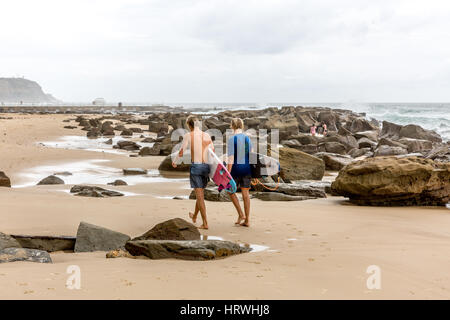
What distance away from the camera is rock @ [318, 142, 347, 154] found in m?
21.8

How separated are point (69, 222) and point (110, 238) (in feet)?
4.47

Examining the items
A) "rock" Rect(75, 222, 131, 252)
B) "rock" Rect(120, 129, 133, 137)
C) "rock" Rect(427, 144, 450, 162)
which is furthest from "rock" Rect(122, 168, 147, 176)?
"rock" Rect(120, 129, 133, 137)

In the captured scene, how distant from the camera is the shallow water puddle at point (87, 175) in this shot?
12820 millimetres

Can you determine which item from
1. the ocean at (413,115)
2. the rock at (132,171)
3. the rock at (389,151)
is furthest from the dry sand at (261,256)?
the ocean at (413,115)

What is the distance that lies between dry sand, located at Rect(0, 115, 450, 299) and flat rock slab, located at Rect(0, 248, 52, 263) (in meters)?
0.17

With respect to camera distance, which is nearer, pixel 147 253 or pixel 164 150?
pixel 147 253

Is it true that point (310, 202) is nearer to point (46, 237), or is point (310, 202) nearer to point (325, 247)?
point (325, 247)

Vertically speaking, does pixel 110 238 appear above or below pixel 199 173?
below

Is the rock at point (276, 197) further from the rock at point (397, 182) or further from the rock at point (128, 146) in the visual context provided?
the rock at point (128, 146)

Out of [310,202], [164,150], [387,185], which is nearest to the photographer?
[387,185]

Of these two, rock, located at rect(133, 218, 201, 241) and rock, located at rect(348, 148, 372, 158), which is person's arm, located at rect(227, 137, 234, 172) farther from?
rock, located at rect(348, 148, 372, 158)

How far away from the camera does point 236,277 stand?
4211mm

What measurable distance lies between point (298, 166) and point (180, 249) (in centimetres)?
814
